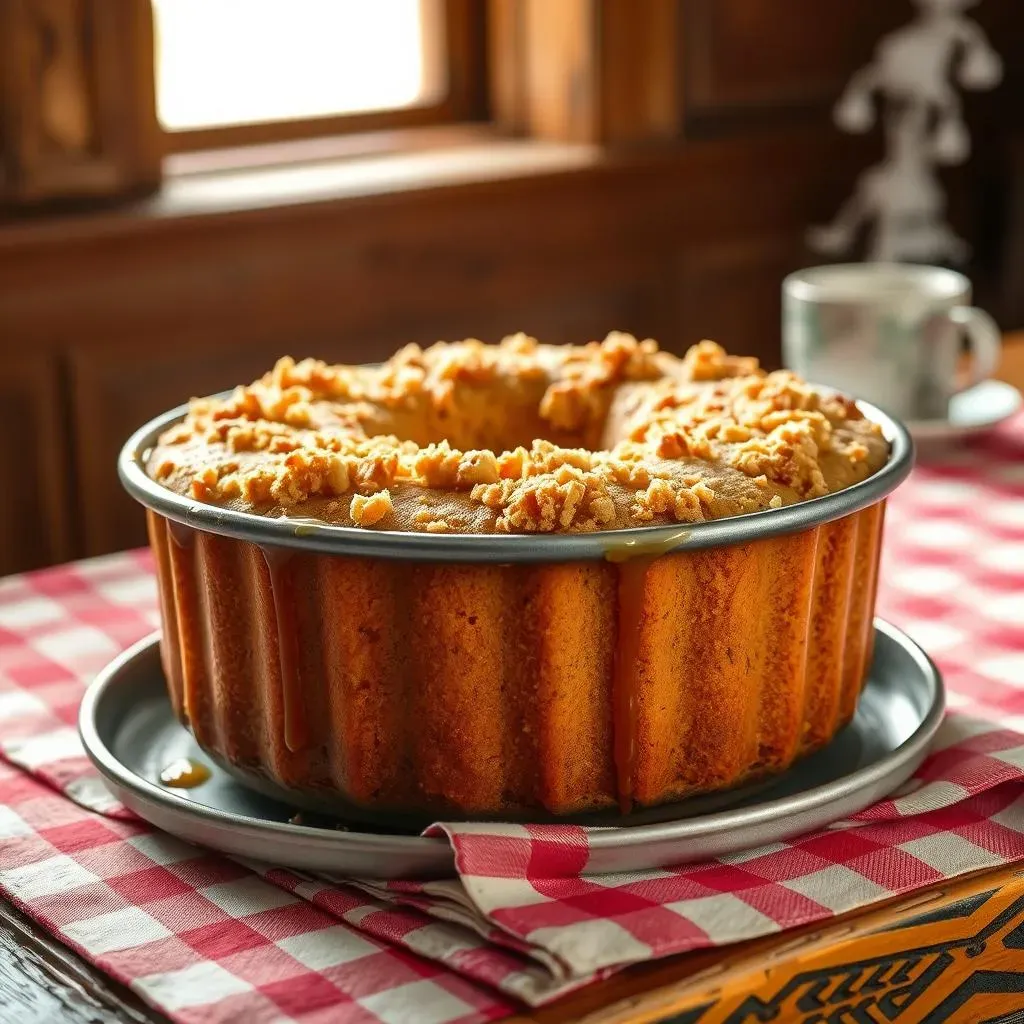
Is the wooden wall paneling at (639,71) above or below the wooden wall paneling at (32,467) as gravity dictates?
above

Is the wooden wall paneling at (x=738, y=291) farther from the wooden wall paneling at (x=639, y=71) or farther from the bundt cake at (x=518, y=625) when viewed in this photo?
the bundt cake at (x=518, y=625)

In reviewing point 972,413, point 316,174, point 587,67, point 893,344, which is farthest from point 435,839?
point 587,67

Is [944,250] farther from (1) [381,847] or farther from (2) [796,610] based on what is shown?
(1) [381,847]

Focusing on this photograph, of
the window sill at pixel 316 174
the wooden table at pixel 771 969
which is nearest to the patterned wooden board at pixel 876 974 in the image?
the wooden table at pixel 771 969

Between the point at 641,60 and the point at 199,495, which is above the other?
the point at 641,60

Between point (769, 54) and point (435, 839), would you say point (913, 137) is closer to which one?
point (769, 54)

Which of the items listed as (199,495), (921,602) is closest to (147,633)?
(199,495)
